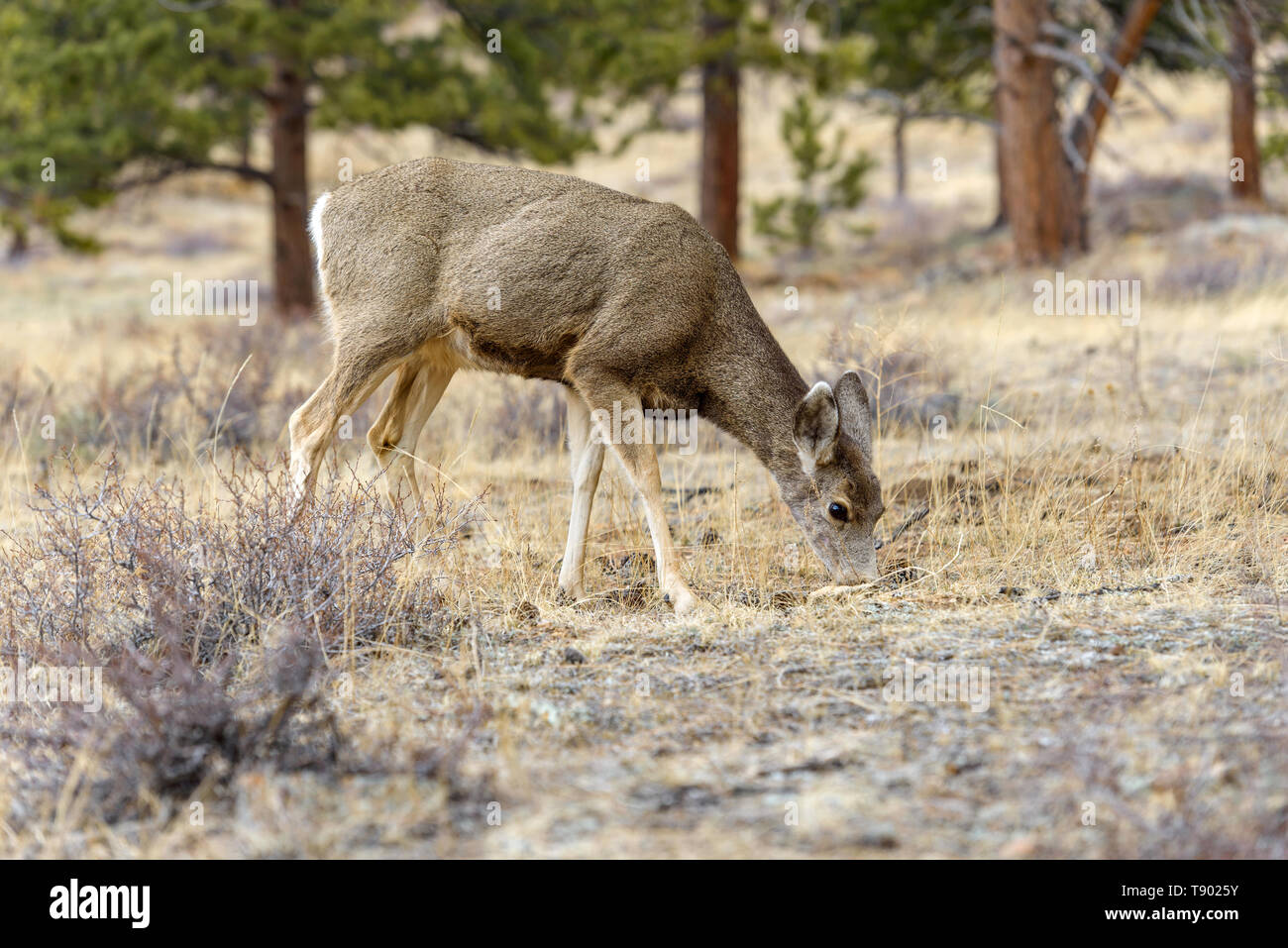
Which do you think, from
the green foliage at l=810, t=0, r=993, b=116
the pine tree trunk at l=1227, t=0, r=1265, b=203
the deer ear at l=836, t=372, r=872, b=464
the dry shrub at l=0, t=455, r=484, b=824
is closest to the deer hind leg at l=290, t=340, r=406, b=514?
the dry shrub at l=0, t=455, r=484, b=824

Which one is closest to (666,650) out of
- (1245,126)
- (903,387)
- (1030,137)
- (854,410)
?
(854,410)

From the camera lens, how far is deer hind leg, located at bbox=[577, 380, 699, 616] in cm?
614

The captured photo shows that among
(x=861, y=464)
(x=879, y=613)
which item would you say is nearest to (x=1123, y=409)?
(x=861, y=464)

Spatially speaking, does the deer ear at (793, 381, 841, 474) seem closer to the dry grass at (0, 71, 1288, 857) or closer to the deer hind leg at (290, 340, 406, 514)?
the dry grass at (0, 71, 1288, 857)

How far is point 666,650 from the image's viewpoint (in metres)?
5.12

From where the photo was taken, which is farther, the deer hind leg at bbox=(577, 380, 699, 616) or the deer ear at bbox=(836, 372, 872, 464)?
the deer ear at bbox=(836, 372, 872, 464)

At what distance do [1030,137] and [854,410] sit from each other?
11.3 metres

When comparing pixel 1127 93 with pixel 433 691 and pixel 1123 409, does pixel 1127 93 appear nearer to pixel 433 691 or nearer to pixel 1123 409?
pixel 1123 409

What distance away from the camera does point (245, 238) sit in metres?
38.1

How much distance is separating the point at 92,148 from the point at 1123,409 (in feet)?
39.9

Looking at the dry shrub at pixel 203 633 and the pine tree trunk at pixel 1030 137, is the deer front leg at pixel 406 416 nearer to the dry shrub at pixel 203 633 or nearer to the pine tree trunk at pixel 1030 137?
the dry shrub at pixel 203 633

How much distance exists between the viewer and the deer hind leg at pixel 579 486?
6336 mm

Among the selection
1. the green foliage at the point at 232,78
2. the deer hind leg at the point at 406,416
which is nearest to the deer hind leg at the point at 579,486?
the deer hind leg at the point at 406,416

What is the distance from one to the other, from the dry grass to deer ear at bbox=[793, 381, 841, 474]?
1.22ft
